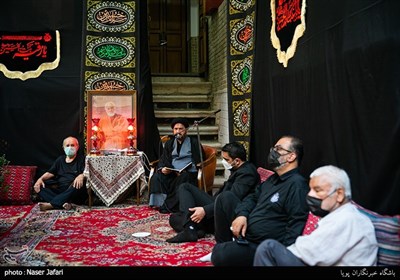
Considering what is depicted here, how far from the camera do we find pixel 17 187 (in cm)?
542

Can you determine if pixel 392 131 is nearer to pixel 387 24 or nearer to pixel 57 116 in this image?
pixel 387 24

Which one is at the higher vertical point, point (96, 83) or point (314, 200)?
point (96, 83)

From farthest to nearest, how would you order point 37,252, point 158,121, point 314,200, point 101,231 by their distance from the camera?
point 158,121 → point 101,231 → point 37,252 → point 314,200

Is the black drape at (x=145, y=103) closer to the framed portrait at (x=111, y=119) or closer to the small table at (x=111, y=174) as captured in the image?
the framed portrait at (x=111, y=119)

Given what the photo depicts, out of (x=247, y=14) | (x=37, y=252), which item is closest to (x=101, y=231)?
(x=37, y=252)

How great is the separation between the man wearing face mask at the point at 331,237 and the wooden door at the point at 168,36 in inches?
305

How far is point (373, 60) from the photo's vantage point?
259 centimetres

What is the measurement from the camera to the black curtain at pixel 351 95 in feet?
7.98

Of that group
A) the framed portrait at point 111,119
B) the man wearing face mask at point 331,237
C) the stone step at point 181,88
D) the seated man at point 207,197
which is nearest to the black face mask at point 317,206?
the man wearing face mask at point 331,237

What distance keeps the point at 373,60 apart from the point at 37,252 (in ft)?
9.01

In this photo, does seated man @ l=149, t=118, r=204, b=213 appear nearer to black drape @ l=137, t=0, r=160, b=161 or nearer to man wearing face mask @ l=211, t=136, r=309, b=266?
black drape @ l=137, t=0, r=160, b=161

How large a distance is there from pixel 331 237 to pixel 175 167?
3265 millimetres

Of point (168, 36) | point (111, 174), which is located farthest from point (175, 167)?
point (168, 36)

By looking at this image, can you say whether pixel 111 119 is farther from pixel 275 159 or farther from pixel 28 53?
pixel 275 159
